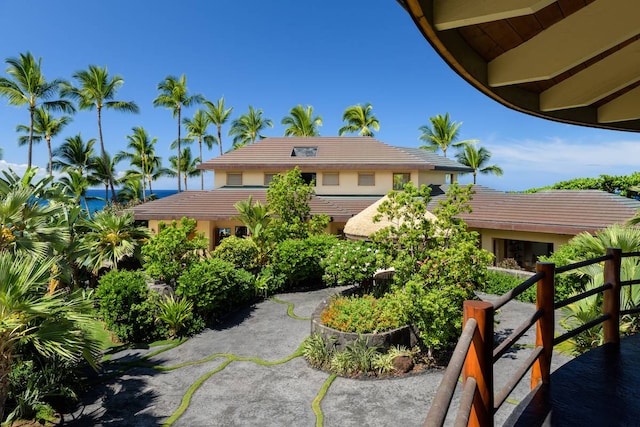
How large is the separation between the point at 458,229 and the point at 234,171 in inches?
777

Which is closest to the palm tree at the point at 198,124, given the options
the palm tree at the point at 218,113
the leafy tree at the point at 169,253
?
the palm tree at the point at 218,113

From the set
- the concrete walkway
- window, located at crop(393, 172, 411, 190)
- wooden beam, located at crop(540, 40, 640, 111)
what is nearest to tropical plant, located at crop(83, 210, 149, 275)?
the concrete walkway

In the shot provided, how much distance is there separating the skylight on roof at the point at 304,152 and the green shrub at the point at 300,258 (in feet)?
38.5

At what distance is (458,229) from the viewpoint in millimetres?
9148

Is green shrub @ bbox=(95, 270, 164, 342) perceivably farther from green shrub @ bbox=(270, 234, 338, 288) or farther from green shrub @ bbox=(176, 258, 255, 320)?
green shrub @ bbox=(270, 234, 338, 288)

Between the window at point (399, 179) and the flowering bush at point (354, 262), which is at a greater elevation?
the window at point (399, 179)

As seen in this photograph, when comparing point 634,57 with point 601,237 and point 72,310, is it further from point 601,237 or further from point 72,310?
point 72,310

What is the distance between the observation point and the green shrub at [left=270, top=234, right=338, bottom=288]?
15609 mm

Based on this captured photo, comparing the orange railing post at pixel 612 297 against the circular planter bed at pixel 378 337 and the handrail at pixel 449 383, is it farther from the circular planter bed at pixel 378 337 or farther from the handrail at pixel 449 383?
the circular planter bed at pixel 378 337

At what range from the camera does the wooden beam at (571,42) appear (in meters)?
3.13

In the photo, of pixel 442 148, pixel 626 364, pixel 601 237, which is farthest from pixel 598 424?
pixel 442 148

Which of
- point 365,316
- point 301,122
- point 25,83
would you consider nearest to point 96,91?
point 25,83

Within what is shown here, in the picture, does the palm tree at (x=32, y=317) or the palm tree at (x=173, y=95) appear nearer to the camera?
the palm tree at (x=32, y=317)

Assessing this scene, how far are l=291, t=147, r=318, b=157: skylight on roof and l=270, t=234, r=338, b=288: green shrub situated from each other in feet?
38.5
